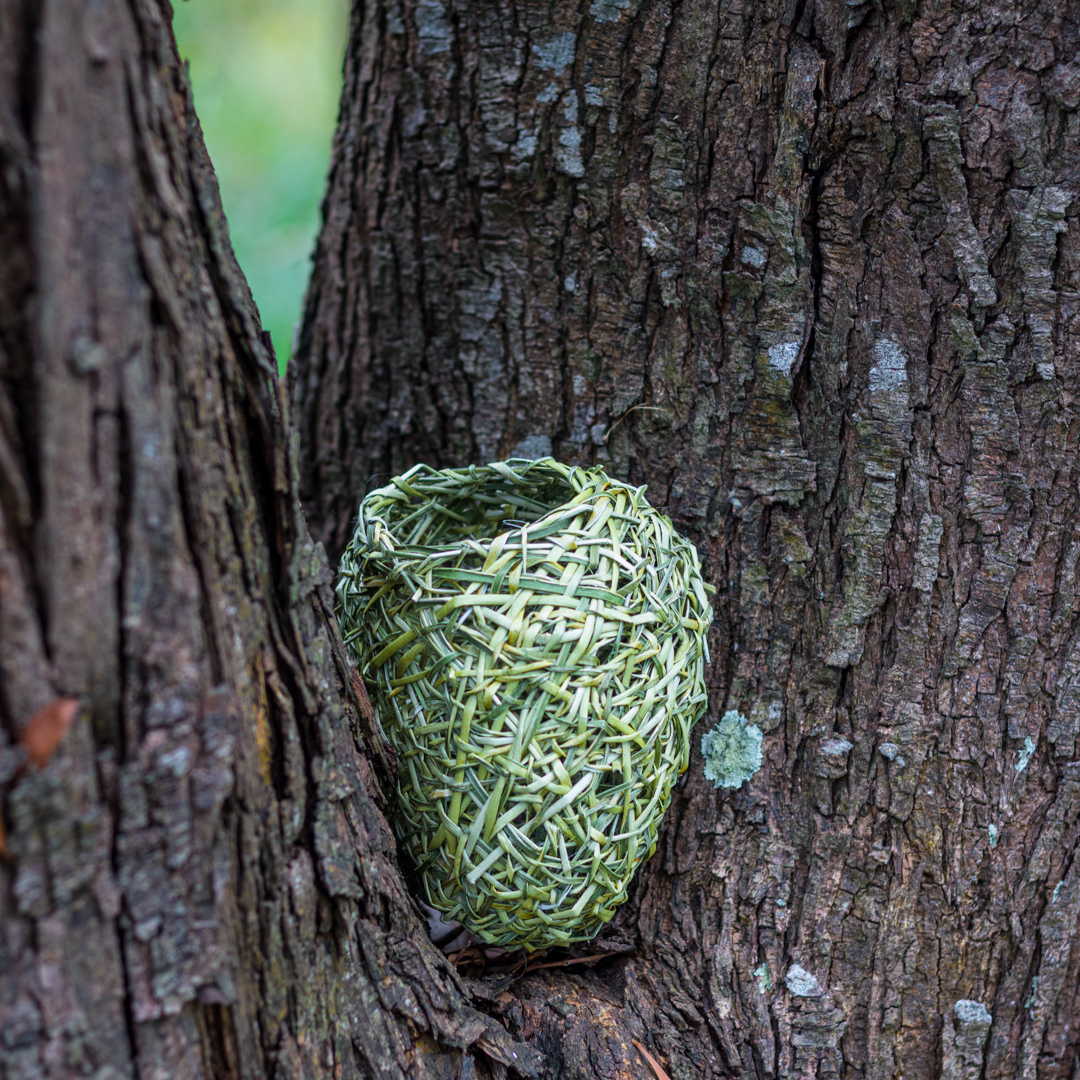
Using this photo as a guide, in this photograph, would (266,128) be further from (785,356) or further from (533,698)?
(533,698)

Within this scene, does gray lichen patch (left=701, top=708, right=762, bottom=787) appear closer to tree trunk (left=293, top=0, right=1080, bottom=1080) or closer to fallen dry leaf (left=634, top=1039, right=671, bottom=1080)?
tree trunk (left=293, top=0, right=1080, bottom=1080)

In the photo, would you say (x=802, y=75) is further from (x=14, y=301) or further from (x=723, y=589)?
(x=14, y=301)

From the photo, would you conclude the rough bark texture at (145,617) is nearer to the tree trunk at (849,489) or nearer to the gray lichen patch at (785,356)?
the tree trunk at (849,489)

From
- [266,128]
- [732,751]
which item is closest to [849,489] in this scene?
[732,751]

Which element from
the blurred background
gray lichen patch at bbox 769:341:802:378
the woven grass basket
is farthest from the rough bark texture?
the blurred background

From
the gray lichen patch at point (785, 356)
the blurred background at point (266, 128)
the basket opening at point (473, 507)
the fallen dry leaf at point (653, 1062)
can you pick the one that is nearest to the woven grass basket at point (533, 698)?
the basket opening at point (473, 507)

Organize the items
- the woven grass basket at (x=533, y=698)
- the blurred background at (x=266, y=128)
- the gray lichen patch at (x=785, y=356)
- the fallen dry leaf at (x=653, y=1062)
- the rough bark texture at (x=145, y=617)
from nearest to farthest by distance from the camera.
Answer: the rough bark texture at (x=145, y=617) → the woven grass basket at (x=533, y=698) → the fallen dry leaf at (x=653, y=1062) → the gray lichen patch at (x=785, y=356) → the blurred background at (x=266, y=128)
